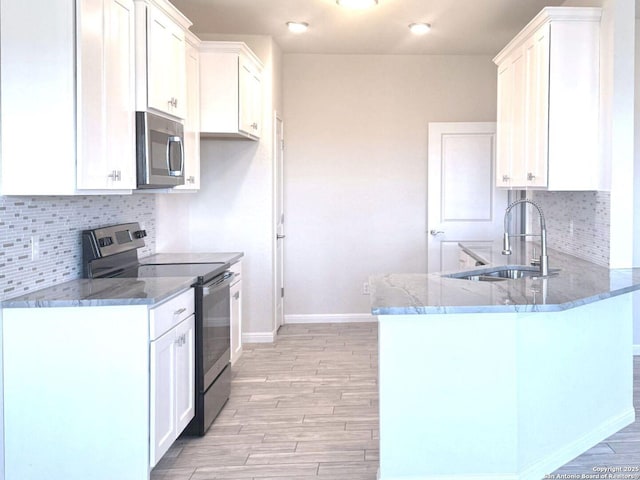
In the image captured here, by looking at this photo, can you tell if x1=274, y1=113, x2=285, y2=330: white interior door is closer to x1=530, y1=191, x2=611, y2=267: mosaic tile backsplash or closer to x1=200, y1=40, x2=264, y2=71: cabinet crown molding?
x1=200, y1=40, x2=264, y2=71: cabinet crown molding

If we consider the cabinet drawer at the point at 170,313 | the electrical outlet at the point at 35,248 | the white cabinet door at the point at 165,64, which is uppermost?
the white cabinet door at the point at 165,64

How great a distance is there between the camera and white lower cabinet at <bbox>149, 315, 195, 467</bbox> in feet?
9.30

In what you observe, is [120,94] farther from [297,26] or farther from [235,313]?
[297,26]

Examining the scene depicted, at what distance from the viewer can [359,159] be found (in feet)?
21.8

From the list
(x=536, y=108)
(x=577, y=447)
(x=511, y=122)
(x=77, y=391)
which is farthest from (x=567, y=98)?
(x=77, y=391)

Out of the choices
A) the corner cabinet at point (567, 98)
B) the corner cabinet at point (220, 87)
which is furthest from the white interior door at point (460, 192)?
the corner cabinet at point (220, 87)

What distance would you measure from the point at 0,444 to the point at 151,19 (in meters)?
2.19

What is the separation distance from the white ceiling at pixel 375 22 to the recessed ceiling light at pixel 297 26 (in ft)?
0.19

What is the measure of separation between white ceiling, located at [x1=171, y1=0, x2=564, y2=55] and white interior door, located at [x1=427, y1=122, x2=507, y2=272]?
2.82 feet

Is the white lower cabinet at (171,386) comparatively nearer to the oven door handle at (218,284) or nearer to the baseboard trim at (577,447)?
the oven door handle at (218,284)

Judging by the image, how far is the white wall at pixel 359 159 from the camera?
6555mm

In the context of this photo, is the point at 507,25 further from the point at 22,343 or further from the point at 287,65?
the point at 22,343

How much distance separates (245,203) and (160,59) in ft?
7.50

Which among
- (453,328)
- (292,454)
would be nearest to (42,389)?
(292,454)
